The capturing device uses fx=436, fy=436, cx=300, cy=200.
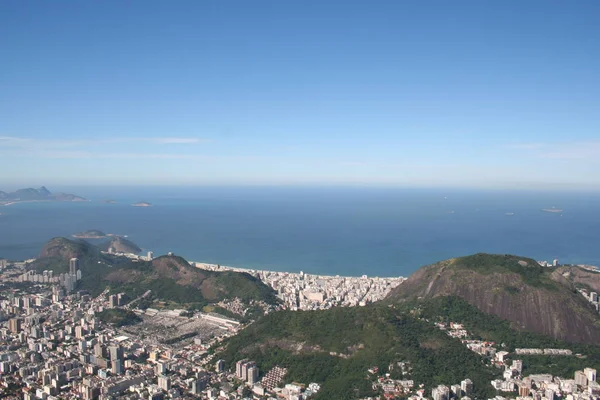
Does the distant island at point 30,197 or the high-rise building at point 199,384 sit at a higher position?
the distant island at point 30,197

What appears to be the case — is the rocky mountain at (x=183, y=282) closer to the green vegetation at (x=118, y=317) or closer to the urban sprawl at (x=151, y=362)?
the urban sprawl at (x=151, y=362)

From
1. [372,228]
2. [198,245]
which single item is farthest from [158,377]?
[372,228]

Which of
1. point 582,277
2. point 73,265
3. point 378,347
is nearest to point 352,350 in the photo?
point 378,347

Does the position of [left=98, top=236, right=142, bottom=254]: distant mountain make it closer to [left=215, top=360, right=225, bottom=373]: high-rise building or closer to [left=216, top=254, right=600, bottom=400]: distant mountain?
[left=216, top=254, right=600, bottom=400]: distant mountain

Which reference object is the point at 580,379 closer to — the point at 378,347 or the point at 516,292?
the point at 516,292

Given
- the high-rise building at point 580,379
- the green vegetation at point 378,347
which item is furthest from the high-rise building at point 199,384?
the high-rise building at point 580,379

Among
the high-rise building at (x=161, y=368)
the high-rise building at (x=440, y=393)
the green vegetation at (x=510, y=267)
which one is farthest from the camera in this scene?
the green vegetation at (x=510, y=267)

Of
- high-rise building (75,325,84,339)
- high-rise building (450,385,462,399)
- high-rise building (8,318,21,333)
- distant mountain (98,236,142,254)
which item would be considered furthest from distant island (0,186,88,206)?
high-rise building (450,385,462,399)
